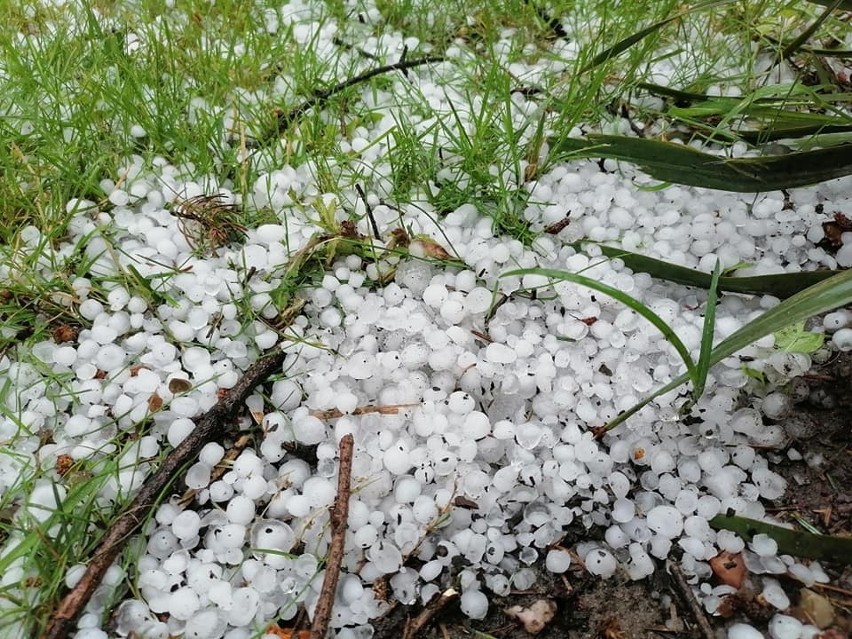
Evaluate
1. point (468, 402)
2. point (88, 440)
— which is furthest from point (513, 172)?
point (88, 440)

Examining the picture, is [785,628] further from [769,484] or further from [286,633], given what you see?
[286,633]

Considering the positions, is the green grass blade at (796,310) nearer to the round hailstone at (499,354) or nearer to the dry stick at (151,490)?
the round hailstone at (499,354)

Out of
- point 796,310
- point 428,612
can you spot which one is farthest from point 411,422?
point 796,310

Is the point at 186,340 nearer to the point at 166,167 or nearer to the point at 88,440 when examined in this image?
the point at 88,440

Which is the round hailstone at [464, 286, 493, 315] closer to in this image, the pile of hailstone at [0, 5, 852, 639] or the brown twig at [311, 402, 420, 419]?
the pile of hailstone at [0, 5, 852, 639]

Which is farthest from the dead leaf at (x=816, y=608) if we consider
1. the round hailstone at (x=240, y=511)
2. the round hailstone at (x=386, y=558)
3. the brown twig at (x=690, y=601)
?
the round hailstone at (x=240, y=511)

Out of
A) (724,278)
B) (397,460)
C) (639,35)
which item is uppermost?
(639,35)
